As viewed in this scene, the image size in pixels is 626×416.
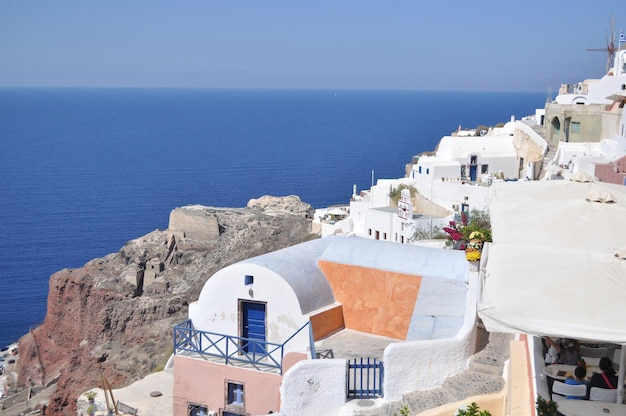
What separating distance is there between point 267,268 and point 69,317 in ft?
105

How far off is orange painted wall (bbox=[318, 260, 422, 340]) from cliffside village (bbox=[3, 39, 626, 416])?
2cm

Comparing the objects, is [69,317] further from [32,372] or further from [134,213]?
[134,213]

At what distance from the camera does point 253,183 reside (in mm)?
99562

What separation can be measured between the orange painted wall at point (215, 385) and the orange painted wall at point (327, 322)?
3.95 feet

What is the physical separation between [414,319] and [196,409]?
4.60m

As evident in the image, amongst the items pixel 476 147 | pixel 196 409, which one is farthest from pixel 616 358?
pixel 476 147

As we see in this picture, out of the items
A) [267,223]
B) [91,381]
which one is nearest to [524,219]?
[91,381]

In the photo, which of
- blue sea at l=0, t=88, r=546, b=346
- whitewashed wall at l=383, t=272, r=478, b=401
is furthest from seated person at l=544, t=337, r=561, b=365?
blue sea at l=0, t=88, r=546, b=346

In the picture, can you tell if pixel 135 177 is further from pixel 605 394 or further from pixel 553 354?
pixel 605 394

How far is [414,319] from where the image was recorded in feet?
45.0

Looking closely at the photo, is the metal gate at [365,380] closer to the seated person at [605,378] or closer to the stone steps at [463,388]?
the stone steps at [463,388]

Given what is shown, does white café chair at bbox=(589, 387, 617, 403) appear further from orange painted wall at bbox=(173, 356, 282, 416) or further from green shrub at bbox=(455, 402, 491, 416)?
orange painted wall at bbox=(173, 356, 282, 416)

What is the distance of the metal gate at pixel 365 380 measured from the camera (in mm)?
12125

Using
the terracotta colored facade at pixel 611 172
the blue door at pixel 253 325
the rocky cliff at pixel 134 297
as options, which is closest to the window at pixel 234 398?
the blue door at pixel 253 325
